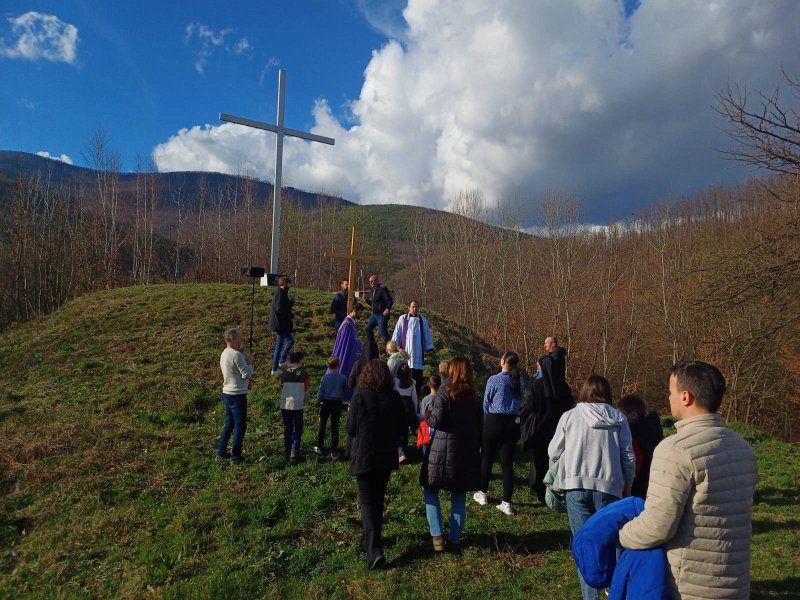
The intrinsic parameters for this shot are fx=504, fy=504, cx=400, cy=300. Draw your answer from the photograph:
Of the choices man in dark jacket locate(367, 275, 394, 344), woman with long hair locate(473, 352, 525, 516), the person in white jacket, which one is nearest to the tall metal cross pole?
man in dark jacket locate(367, 275, 394, 344)

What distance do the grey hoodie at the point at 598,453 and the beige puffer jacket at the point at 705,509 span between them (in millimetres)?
A: 1660

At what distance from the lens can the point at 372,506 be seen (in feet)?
16.9

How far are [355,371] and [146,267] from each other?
30619 mm

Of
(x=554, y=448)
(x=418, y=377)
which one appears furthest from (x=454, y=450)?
(x=418, y=377)

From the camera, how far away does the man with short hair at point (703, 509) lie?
239 centimetres

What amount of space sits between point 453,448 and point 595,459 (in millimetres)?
1518

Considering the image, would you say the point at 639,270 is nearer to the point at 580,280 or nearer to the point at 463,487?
the point at 580,280

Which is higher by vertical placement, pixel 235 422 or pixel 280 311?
pixel 280 311

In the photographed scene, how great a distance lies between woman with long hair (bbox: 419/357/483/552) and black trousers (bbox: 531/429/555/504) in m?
1.49

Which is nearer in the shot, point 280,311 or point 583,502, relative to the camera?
point 583,502

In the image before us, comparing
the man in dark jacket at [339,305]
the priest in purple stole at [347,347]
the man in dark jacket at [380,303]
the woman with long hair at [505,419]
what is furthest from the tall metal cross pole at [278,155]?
the woman with long hair at [505,419]

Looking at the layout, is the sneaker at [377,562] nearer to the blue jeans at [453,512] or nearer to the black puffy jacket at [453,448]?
the blue jeans at [453,512]

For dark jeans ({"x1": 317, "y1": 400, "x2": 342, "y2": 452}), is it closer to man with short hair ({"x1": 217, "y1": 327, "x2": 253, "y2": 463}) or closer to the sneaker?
man with short hair ({"x1": 217, "y1": 327, "x2": 253, "y2": 463})

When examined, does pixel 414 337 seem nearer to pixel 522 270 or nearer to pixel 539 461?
pixel 539 461
